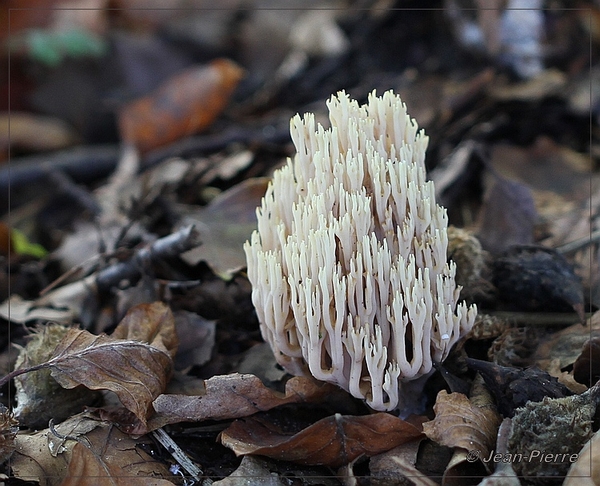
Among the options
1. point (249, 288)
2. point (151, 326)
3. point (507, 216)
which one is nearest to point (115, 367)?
point (151, 326)

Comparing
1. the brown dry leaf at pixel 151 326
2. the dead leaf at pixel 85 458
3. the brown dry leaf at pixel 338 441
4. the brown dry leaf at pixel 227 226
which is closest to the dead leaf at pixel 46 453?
the dead leaf at pixel 85 458

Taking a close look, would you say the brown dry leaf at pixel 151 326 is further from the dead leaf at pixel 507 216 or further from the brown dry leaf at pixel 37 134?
the brown dry leaf at pixel 37 134

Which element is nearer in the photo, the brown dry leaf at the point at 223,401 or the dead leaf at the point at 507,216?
the brown dry leaf at the point at 223,401

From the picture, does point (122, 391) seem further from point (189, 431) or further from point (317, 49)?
point (317, 49)

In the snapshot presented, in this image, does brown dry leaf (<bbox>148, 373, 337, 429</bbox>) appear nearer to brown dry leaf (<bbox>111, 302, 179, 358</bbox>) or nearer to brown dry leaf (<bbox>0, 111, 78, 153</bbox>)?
brown dry leaf (<bbox>111, 302, 179, 358</bbox>)

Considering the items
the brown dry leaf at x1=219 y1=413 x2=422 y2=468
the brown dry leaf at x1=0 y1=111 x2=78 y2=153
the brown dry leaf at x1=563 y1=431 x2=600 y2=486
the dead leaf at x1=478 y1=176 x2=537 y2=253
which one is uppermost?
the brown dry leaf at x1=0 y1=111 x2=78 y2=153

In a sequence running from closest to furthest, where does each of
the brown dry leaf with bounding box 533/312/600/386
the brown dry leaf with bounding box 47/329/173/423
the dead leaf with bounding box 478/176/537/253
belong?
the brown dry leaf with bounding box 47/329/173/423
the brown dry leaf with bounding box 533/312/600/386
the dead leaf with bounding box 478/176/537/253

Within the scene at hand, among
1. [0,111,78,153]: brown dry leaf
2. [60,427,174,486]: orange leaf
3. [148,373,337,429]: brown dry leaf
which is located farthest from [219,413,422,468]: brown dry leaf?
[0,111,78,153]: brown dry leaf
